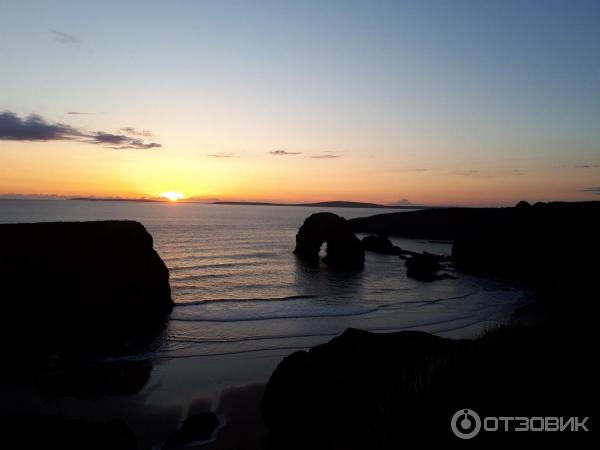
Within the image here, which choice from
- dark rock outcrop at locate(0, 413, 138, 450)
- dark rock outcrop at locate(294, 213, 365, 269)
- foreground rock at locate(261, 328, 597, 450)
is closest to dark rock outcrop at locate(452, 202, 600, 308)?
dark rock outcrop at locate(294, 213, 365, 269)

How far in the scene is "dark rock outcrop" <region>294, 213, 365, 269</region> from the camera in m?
53.8

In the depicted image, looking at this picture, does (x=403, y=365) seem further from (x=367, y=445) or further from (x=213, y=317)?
(x=213, y=317)

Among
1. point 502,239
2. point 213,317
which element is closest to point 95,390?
point 213,317

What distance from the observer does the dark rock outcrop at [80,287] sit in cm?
2098

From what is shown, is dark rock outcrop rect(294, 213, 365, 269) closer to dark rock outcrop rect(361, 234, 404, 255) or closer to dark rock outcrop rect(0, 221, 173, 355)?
dark rock outcrop rect(361, 234, 404, 255)

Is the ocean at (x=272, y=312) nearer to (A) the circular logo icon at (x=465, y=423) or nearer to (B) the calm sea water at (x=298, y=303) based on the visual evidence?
(B) the calm sea water at (x=298, y=303)

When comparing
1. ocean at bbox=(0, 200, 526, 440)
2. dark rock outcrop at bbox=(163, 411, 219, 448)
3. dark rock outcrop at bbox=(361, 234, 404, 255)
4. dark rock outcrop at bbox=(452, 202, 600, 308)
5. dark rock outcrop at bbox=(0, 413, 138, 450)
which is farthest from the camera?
dark rock outcrop at bbox=(361, 234, 404, 255)

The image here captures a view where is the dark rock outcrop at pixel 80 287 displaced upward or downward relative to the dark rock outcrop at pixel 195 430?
upward

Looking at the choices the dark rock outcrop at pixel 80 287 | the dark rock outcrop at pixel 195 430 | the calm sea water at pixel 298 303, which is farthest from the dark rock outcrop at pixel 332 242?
the dark rock outcrop at pixel 195 430

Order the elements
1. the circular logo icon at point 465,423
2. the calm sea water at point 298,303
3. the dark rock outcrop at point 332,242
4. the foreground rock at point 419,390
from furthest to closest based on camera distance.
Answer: the dark rock outcrop at point 332,242 < the calm sea water at point 298,303 < the foreground rock at point 419,390 < the circular logo icon at point 465,423

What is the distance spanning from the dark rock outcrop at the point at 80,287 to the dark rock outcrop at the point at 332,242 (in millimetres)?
29395

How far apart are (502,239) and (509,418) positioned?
2096 inches

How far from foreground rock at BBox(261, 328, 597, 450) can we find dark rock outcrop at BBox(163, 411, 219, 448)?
1910 mm

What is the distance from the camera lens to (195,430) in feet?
41.6
